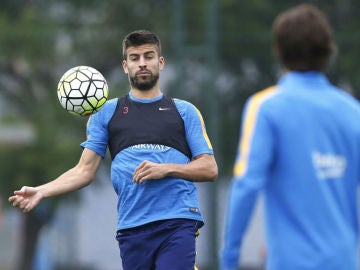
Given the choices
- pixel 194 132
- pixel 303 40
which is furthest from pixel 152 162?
pixel 303 40

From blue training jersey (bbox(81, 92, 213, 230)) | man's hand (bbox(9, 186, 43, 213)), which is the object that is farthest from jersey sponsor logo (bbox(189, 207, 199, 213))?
man's hand (bbox(9, 186, 43, 213))

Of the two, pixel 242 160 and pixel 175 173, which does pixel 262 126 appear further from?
pixel 175 173

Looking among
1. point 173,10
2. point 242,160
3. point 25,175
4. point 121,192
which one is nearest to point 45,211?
point 25,175

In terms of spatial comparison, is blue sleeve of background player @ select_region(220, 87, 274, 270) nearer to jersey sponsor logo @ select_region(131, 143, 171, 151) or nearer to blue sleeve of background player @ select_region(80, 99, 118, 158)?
jersey sponsor logo @ select_region(131, 143, 171, 151)

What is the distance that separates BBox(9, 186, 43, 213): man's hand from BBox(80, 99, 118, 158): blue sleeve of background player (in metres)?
0.54

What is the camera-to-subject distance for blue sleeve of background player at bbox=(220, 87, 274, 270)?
4.14 meters

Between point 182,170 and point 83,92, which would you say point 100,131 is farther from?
point 182,170

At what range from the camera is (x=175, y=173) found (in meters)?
6.11

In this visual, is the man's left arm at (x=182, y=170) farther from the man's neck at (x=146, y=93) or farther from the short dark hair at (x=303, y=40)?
the short dark hair at (x=303, y=40)

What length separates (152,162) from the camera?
6137 millimetres

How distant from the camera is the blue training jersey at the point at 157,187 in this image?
6.21 meters

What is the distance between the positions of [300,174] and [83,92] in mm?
2647

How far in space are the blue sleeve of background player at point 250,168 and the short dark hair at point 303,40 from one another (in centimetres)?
20

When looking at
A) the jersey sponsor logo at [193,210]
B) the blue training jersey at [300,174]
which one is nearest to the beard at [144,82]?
the jersey sponsor logo at [193,210]
